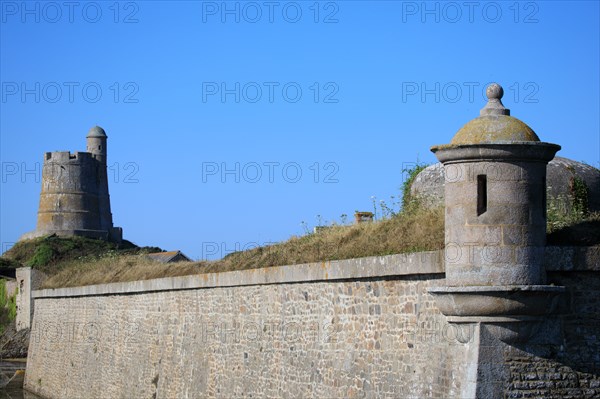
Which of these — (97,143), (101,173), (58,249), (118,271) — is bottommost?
(118,271)

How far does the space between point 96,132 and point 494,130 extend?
202 ft

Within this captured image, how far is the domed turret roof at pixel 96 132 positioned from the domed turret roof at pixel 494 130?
60900 mm

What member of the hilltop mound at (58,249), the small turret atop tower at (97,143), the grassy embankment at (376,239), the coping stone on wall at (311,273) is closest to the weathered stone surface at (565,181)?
the grassy embankment at (376,239)

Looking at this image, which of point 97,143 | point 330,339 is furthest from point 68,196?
point 330,339

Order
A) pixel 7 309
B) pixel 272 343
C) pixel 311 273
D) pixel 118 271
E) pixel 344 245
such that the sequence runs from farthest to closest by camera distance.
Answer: pixel 7 309
pixel 118 271
pixel 272 343
pixel 344 245
pixel 311 273

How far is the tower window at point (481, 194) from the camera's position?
10570 millimetres

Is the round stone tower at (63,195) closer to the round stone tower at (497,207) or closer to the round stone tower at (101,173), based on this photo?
the round stone tower at (101,173)

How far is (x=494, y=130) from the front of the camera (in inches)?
424

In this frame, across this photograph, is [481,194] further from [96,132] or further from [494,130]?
[96,132]

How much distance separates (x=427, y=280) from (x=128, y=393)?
12.9 metres

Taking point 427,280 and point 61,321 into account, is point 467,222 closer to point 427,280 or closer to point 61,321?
point 427,280

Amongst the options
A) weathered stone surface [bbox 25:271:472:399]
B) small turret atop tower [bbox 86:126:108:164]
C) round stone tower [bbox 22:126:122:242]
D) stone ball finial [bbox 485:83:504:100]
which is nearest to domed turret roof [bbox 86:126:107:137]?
small turret atop tower [bbox 86:126:108:164]

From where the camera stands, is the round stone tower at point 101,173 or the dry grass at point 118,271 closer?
the dry grass at point 118,271

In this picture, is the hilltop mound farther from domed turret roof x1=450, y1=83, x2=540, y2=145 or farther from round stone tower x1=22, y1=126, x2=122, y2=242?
domed turret roof x1=450, y1=83, x2=540, y2=145
